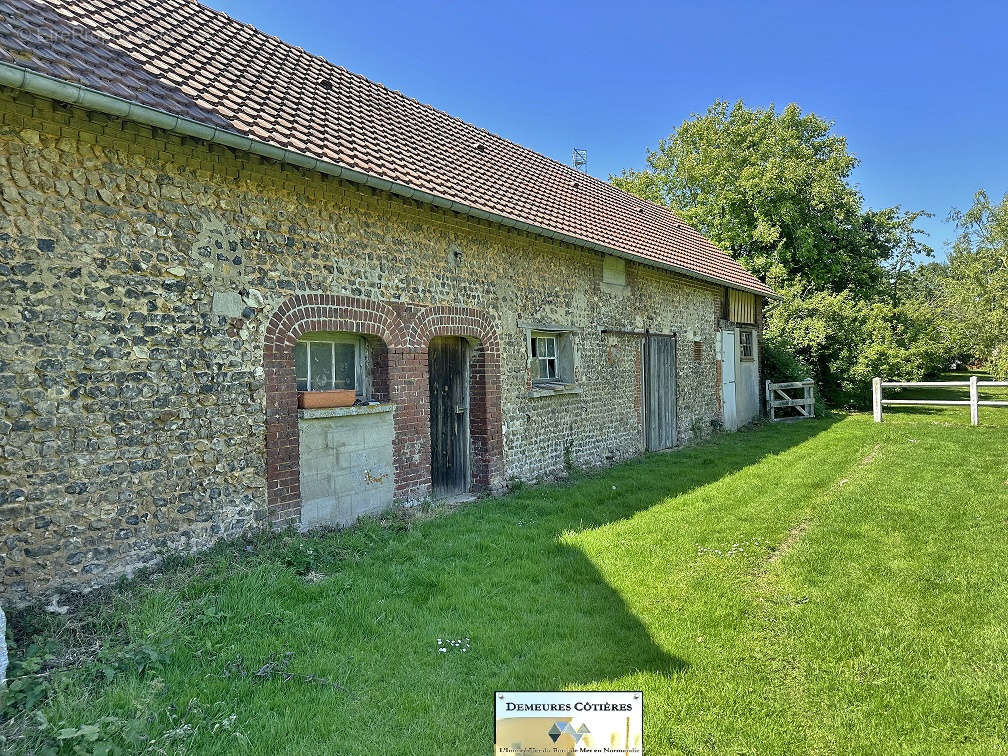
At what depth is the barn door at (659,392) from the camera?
38.0 feet

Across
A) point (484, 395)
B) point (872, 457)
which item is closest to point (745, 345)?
point (872, 457)

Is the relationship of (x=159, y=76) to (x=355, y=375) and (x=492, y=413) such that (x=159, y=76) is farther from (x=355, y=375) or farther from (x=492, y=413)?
(x=492, y=413)

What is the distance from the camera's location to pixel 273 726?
9.77ft

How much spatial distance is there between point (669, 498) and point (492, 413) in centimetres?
268

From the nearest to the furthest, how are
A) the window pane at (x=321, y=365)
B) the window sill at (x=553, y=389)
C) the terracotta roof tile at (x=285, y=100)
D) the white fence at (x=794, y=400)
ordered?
the terracotta roof tile at (x=285, y=100) → the window pane at (x=321, y=365) → the window sill at (x=553, y=389) → the white fence at (x=794, y=400)

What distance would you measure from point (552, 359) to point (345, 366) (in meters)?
3.97

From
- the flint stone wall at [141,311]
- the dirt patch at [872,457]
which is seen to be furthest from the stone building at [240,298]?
the dirt patch at [872,457]

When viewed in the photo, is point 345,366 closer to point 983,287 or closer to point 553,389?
point 553,389

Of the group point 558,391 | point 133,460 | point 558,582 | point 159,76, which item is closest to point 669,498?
point 558,391

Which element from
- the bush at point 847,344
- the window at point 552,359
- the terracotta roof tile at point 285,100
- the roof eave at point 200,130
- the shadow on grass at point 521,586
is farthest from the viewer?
the bush at point 847,344

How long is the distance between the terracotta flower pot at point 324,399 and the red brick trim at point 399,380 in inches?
6.5

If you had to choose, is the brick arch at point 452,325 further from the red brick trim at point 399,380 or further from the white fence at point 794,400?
the white fence at point 794,400

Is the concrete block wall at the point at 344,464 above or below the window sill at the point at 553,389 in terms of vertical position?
below

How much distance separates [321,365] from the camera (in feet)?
21.0
